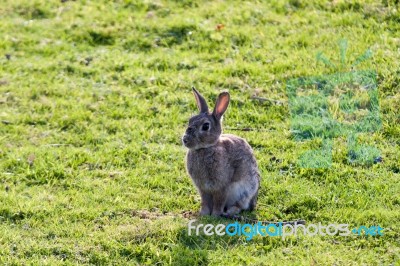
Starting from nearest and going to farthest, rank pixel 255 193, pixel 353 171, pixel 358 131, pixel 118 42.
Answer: pixel 255 193 < pixel 353 171 < pixel 358 131 < pixel 118 42

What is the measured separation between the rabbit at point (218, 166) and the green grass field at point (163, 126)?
234 mm

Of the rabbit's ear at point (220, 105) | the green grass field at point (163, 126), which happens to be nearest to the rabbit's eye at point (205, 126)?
the rabbit's ear at point (220, 105)

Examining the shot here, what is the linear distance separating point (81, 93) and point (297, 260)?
14.5ft

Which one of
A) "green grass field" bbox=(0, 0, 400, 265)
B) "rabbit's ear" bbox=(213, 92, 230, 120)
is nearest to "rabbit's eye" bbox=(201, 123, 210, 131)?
"rabbit's ear" bbox=(213, 92, 230, 120)

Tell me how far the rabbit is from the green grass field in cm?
23

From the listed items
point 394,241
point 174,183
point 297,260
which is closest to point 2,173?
point 174,183

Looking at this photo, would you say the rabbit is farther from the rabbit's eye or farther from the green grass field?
the green grass field

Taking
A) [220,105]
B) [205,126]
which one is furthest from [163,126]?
[205,126]

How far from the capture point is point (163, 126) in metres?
9.35

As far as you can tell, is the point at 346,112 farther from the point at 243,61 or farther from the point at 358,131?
the point at 243,61

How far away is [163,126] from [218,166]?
88.6 inches

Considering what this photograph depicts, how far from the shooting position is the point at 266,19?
1132cm

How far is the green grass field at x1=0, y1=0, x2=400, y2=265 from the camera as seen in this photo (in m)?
6.96

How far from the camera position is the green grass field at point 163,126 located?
22.8 ft
